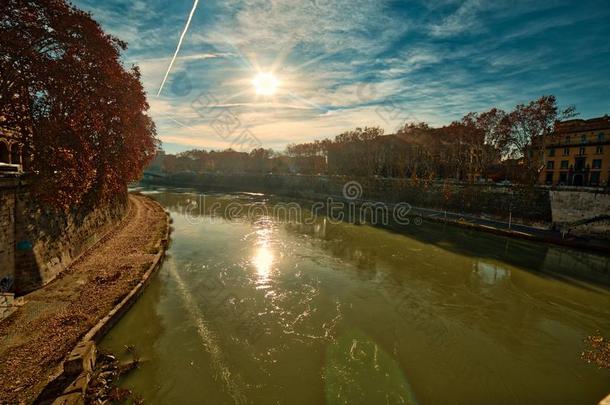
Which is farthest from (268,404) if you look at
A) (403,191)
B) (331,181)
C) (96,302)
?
(331,181)

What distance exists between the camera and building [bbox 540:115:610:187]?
39.8 m

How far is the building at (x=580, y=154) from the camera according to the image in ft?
130

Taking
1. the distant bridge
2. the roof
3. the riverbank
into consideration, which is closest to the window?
the roof

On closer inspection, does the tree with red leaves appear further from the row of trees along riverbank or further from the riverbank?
the row of trees along riverbank

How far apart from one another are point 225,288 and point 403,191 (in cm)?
3607

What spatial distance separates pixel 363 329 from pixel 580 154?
51.4 m

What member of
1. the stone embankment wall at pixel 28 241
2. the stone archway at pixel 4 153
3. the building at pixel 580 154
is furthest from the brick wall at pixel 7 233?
the building at pixel 580 154

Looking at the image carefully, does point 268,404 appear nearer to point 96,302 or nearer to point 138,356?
point 138,356

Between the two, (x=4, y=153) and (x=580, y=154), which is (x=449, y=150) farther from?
(x=4, y=153)

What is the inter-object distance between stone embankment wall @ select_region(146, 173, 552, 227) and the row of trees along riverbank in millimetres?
2605

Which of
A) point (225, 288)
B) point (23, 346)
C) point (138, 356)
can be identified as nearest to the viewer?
point (23, 346)

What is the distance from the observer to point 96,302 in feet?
34.2

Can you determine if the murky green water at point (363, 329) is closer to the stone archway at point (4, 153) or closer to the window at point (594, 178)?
the stone archway at point (4, 153)

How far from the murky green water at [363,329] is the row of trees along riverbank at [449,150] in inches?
751
